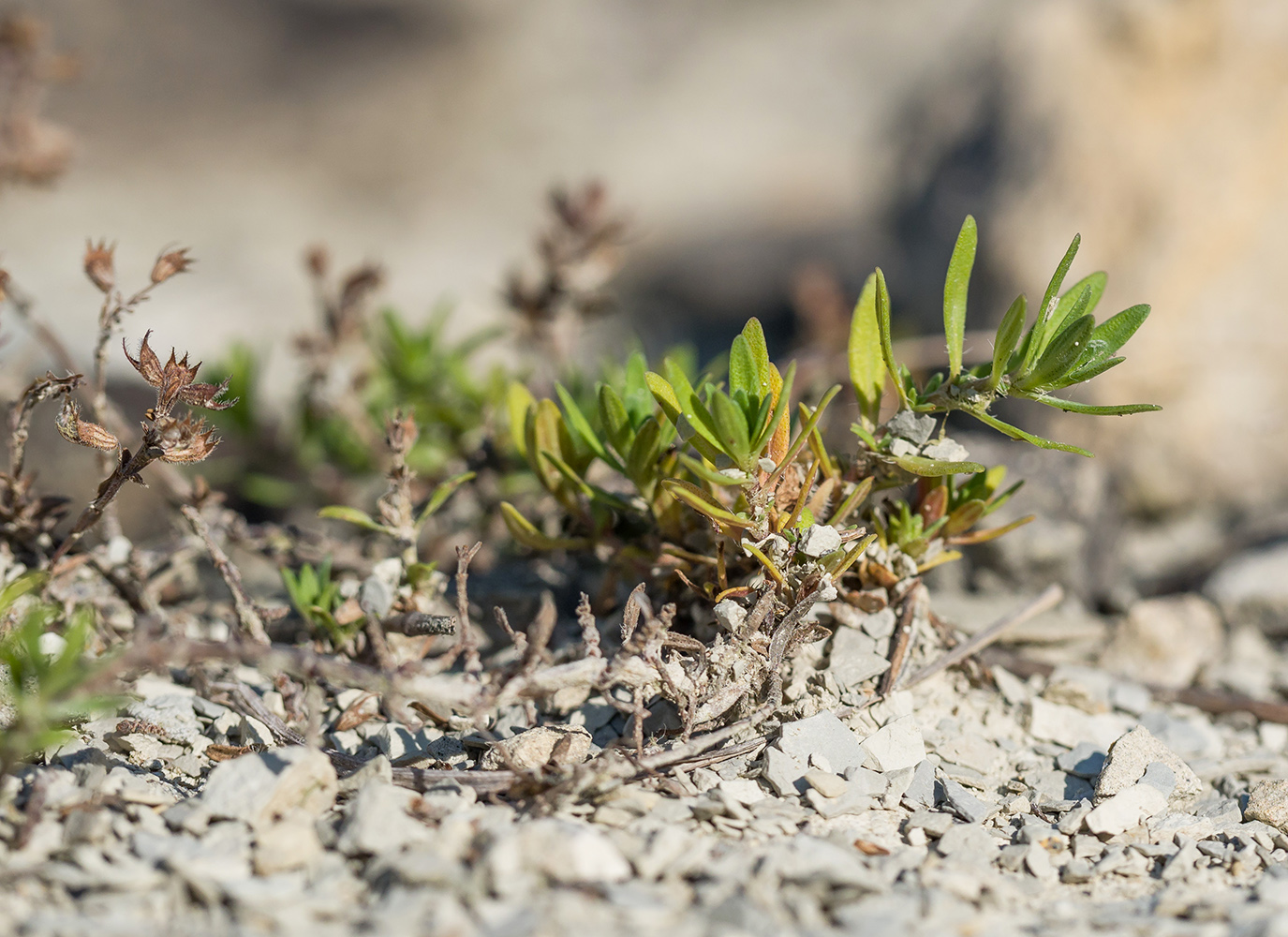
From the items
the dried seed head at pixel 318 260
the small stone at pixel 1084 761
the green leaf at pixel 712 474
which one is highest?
the dried seed head at pixel 318 260

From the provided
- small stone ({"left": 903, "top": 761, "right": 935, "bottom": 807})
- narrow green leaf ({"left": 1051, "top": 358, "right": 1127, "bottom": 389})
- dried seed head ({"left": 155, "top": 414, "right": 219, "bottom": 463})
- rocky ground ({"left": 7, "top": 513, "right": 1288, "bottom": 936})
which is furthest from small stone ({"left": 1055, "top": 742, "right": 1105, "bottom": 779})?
dried seed head ({"left": 155, "top": 414, "right": 219, "bottom": 463})

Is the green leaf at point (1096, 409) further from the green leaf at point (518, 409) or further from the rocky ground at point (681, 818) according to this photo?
the green leaf at point (518, 409)

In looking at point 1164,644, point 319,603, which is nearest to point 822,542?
point 319,603

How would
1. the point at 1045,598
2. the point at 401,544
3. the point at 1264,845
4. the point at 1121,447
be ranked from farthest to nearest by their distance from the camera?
the point at 1121,447
the point at 1045,598
the point at 401,544
the point at 1264,845

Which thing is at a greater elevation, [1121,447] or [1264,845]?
[1121,447]

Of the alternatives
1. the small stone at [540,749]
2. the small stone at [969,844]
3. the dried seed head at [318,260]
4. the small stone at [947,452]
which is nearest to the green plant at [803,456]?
the small stone at [947,452]

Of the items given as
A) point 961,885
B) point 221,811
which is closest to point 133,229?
point 221,811

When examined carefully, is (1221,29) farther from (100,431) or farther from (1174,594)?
(100,431)

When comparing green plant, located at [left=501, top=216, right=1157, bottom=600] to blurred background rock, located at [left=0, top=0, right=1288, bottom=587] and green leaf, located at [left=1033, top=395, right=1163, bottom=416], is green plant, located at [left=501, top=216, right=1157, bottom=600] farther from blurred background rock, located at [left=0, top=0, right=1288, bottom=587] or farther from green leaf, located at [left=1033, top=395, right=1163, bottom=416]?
blurred background rock, located at [left=0, top=0, right=1288, bottom=587]
